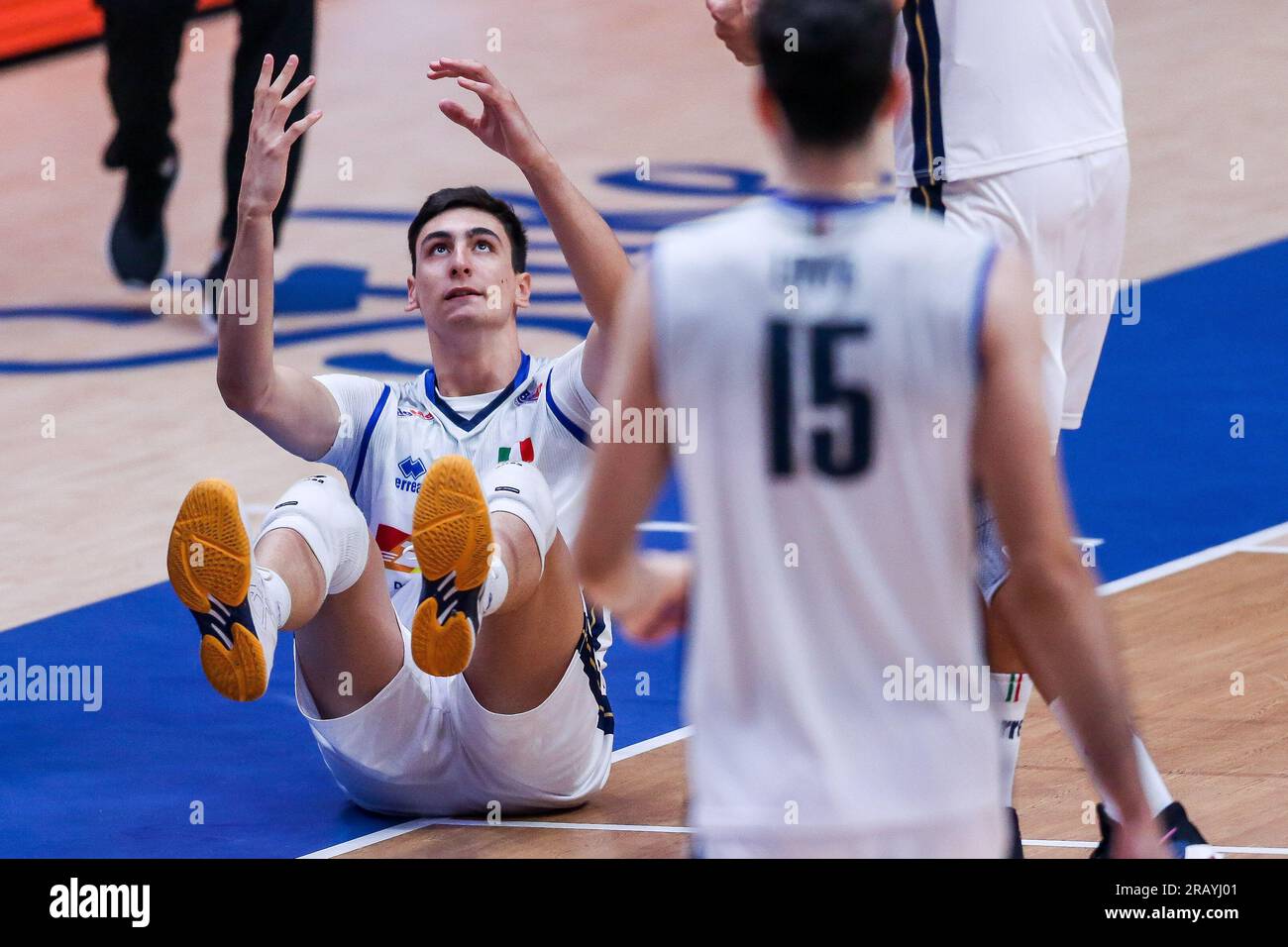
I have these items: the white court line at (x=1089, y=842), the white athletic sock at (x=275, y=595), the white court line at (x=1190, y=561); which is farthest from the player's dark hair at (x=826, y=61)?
A: the white court line at (x=1190, y=561)

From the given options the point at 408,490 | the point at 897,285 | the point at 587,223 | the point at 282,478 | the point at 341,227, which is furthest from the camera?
the point at 341,227

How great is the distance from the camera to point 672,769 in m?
5.46

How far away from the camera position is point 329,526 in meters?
4.78

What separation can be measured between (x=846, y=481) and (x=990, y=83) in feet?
7.53

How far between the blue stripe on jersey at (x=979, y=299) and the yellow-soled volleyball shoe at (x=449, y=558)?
2.11 m

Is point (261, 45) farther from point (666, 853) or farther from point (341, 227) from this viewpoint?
point (666, 853)

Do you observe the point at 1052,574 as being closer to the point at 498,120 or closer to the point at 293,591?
the point at 498,120

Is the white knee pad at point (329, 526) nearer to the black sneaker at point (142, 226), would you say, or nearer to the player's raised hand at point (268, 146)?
the player's raised hand at point (268, 146)

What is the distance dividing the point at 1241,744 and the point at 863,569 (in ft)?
10.6

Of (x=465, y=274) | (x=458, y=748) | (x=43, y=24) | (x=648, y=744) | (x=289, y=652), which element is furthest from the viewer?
(x=43, y=24)

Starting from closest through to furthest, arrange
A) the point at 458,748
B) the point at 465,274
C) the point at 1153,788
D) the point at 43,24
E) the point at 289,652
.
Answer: the point at 1153,788, the point at 458,748, the point at 465,274, the point at 289,652, the point at 43,24

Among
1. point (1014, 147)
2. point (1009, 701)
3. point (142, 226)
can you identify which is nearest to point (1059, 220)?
point (1014, 147)

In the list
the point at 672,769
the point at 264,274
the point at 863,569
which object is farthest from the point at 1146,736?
the point at 863,569

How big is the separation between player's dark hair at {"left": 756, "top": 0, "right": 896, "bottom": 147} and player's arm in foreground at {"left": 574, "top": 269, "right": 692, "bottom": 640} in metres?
0.26
